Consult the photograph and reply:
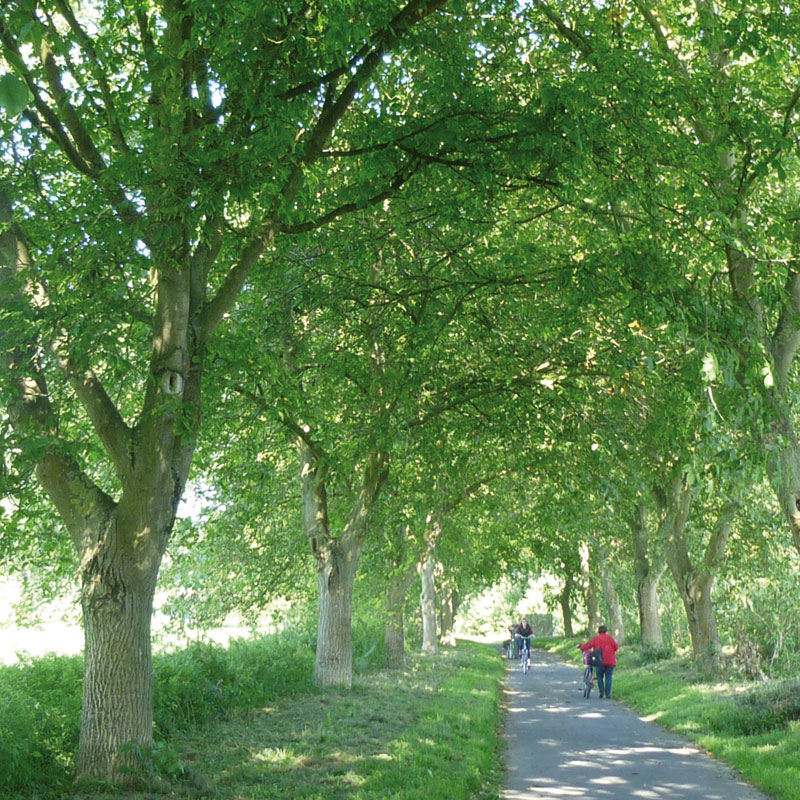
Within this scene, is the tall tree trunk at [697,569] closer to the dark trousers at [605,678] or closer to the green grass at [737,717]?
the green grass at [737,717]

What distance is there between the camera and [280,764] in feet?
33.4

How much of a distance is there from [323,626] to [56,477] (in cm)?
1061

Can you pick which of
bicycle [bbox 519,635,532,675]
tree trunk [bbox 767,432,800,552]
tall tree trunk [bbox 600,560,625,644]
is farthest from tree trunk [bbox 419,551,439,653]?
tree trunk [bbox 767,432,800,552]

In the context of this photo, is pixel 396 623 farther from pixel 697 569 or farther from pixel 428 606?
pixel 697 569

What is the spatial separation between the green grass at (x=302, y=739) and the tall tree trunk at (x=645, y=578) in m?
9.58

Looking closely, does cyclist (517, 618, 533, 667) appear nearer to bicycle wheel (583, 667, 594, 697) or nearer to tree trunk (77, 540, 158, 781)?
bicycle wheel (583, 667, 594, 697)

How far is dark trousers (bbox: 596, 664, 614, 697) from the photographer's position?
22141mm

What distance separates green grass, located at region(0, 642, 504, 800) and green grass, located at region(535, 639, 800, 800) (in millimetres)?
3165

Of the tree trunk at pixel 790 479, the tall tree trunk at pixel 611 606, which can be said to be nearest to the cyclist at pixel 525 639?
the tall tree trunk at pixel 611 606

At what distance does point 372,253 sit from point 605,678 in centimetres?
1459

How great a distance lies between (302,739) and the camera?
11.9 meters

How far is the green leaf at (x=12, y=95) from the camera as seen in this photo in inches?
87.9

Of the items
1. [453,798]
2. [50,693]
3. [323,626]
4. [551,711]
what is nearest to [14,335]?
[50,693]

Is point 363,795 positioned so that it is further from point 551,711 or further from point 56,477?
point 551,711
